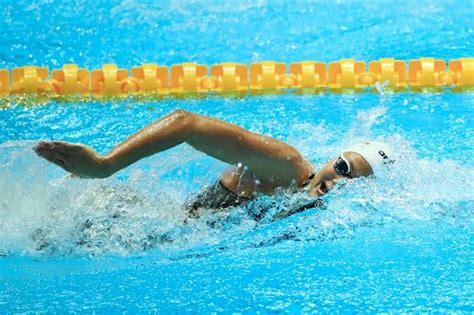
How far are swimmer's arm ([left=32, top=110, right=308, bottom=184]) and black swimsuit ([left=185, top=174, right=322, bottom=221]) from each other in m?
0.13

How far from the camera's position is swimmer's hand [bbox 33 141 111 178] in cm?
323

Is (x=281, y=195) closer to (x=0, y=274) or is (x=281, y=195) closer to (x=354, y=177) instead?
(x=354, y=177)

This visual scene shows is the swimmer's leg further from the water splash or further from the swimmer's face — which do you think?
the swimmer's face

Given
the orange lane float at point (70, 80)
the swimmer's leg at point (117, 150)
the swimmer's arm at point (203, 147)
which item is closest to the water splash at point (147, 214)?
the swimmer's arm at point (203, 147)

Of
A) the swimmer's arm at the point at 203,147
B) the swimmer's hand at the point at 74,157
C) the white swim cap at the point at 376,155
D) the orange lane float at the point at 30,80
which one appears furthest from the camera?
the orange lane float at the point at 30,80

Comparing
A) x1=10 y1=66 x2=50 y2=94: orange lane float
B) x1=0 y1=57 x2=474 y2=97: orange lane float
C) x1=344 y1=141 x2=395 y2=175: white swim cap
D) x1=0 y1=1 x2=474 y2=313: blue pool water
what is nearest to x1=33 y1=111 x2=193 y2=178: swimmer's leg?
x1=0 y1=1 x2=474 y2=313: blue pool water

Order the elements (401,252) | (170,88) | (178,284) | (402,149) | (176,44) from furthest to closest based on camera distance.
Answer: (176,44) → (170,88) → (402,149) → (401,252) → (178,284)

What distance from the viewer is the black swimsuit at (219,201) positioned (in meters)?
3.84

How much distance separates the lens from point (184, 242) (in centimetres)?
387

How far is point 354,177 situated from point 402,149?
3.52 feet

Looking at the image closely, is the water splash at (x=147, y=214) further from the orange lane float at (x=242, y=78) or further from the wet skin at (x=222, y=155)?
the orange lane float at (x=242, y=78)

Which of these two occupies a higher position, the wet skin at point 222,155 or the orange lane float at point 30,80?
the orange lane float at point 30,80

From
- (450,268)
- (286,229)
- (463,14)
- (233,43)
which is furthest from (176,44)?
(450,268)

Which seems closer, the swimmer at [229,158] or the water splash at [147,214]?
the swimmer at [229,158]
